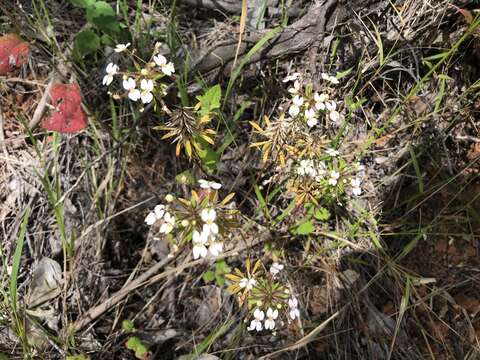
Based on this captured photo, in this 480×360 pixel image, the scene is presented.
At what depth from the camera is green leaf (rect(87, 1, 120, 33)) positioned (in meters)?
2.44

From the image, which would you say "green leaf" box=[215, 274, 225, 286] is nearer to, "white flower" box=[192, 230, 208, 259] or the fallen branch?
"white flower" box=[192, 230, 208, 259]

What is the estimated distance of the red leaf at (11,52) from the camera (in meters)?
2.05

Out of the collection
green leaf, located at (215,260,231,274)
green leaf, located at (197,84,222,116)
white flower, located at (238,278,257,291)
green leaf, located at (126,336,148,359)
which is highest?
green leaf, located at (197,84,222,116)

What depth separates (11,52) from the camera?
2080 mm

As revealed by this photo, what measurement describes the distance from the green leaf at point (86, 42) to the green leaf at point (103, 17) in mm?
90

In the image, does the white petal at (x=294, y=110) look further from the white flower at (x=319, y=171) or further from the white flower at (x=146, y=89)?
the white flower at (x=146, y=89)

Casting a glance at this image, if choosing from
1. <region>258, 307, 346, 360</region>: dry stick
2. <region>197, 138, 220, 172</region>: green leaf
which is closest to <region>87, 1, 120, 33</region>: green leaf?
<region>197, 138, 220, 172</region>: green leaf

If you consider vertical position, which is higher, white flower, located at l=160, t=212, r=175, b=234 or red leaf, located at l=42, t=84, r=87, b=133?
red leaf, located at l=42, t=84, r=87, b=133

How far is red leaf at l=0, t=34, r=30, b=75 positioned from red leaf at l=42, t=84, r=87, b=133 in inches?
10.1

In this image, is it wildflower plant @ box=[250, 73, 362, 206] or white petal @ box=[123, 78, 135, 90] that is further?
wildflower plant @ box=[250, 73, 362, 206]

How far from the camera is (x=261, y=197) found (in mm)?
2408

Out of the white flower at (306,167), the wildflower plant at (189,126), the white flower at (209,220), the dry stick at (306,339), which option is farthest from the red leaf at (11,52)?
the dry stick at (306,339)

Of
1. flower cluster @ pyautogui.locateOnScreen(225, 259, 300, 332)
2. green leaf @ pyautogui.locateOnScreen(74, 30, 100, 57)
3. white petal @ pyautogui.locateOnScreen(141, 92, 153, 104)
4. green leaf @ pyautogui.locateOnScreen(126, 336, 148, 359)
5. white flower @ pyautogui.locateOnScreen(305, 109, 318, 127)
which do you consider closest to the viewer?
white petal @ pyautogui.locateOnScreen(141, 92, 153, 104)

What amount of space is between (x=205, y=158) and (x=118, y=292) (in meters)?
0.95
